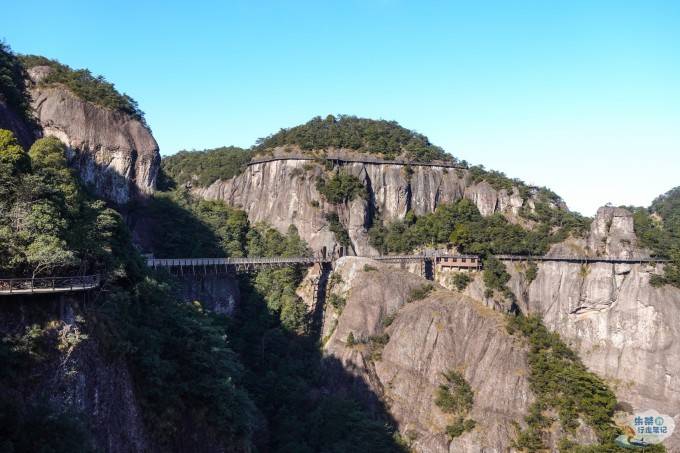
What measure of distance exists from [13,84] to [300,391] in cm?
3211

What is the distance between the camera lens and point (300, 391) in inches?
1801

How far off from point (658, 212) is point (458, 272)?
74385 mm

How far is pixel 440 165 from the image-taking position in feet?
246

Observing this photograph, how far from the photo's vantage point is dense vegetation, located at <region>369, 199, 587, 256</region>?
200ft

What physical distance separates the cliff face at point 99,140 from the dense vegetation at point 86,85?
2.10 ft

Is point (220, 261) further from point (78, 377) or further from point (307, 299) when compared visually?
point (78, 377)

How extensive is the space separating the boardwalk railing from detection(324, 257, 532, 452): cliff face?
94.0 feet

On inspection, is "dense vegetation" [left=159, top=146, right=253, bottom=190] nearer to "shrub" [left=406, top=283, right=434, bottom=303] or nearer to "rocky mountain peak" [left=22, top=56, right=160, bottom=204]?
"rocky mountain peak" [left=22, top=56, right=160, bottom=204]

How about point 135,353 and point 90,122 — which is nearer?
point 135,353

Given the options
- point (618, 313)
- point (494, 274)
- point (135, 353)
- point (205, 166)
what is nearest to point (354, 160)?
point (494, 274)

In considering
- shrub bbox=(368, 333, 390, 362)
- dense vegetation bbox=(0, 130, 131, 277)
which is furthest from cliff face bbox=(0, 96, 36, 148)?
shrub bbox=(368, 333, 390, 362)

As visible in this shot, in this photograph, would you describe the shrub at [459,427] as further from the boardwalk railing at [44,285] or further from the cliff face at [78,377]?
the boardwalk railing at [44,285]

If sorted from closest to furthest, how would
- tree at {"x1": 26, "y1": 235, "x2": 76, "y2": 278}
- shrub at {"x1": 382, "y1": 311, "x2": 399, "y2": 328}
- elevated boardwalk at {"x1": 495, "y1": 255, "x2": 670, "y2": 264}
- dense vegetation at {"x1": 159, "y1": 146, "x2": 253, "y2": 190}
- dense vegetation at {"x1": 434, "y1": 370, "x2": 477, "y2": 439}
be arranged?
1. tree at {"x1": 26, "y1": 235, "x2": 76, "y2": 278}
2. dense vegetation at {"x1": 434, "y1": 370, "x2": 477, "y2": 439}
3. shrub at {"x1": 382, "y1": 311, "x2": 399, "y2": 328}
4. elevated boardwalk at {"x1": 495, "y1": 255, "x2": 670, "y2": 264}
5. dense vegetation at {"x1": 159, "y1": 146, "x2": 253, "y2": 190}

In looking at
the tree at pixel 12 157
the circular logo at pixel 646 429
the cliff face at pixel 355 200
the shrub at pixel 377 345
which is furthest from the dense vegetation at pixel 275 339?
the circular logo at pixel 646 429
